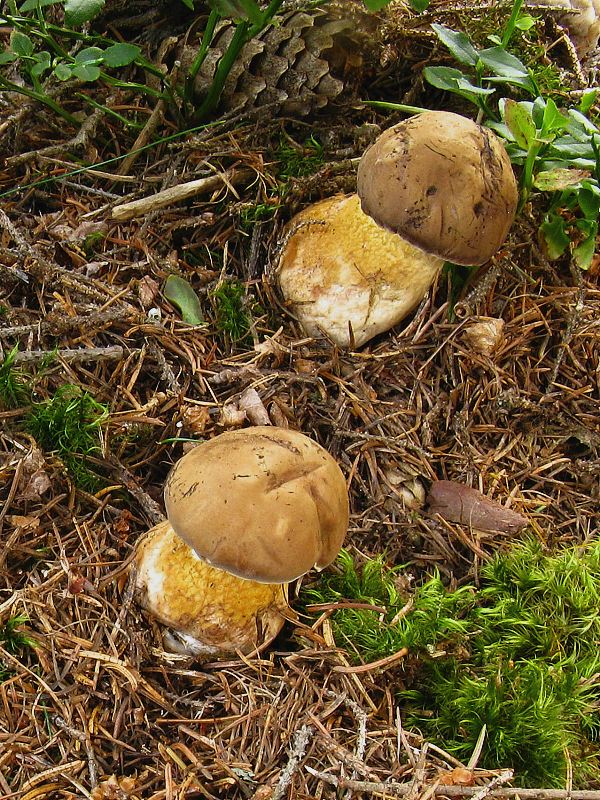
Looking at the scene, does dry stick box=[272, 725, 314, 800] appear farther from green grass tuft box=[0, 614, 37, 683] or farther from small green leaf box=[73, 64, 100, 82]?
small green leaf box=[73, 64, 100, 82]

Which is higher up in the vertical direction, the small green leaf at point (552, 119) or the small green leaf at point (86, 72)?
the small green leaf at point (86, 72)

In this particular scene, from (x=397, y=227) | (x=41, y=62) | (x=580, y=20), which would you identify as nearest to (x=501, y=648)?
(x=397, y=227)

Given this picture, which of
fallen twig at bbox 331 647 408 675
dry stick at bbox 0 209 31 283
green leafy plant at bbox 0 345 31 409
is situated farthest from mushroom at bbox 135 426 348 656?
dry stick at bbox 0 209 31 283

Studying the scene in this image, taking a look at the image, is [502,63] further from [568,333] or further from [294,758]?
[294,758]

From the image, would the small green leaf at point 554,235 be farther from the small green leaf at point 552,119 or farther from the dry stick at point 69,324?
the dry stick at point 69,324

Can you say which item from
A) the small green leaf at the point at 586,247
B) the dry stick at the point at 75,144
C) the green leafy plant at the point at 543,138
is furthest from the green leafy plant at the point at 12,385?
the small green leaf at the point at 586,247

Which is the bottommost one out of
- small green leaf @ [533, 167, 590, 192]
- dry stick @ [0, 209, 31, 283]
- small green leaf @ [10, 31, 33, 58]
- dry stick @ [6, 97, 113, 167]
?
dry stick @ [0, 209, 31, 283]
